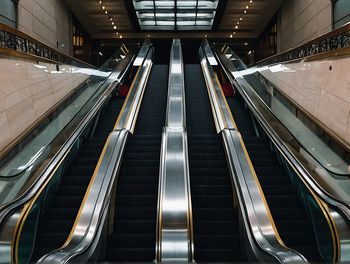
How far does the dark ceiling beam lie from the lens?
20125mm

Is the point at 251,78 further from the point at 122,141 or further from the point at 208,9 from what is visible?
the point at 208,9

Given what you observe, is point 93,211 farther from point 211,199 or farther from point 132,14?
point 132,14

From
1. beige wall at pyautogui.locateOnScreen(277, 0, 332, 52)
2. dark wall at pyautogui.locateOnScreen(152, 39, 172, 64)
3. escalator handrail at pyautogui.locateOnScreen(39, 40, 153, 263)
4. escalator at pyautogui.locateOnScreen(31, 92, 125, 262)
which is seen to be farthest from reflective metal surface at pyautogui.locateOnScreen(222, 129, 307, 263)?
dark wall at pyautogui.locateOnScreen(152, 39, 172, 64)

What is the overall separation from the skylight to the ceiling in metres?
0.37

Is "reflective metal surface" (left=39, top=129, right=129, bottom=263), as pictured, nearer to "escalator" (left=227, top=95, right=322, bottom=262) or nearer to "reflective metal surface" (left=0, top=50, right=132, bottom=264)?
"reflective metal surface" (left=0, top=50, right=132, bottom=264)

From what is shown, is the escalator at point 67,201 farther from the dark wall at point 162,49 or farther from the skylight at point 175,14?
the dark wall at point 162,49

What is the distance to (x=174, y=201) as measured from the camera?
15.4ft

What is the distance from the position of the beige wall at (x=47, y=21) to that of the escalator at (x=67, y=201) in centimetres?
800

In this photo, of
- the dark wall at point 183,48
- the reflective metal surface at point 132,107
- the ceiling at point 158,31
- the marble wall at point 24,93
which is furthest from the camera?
the dark wall at point 183,48

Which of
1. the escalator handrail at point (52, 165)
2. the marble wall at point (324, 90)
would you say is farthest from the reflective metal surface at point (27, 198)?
the marble wall at point (324, 90)

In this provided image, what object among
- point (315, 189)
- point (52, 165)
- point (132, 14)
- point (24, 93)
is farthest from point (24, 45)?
point (132, 14)

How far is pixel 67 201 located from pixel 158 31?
69.5 feet

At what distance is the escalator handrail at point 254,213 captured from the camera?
371 cm

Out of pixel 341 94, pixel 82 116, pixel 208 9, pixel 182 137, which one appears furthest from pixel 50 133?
pixel 208 9
